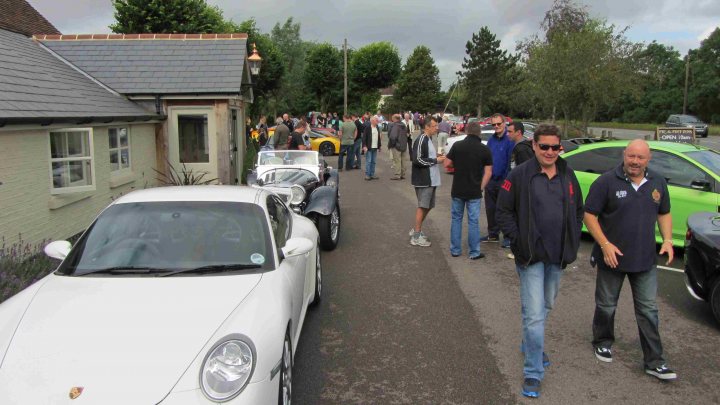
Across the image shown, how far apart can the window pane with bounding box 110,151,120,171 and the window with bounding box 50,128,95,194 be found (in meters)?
1.50

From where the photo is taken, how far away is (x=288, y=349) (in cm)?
351

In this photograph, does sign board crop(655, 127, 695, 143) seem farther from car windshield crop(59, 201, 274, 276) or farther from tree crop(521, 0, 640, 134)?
car windshield crop(59, 201, 274, 276)

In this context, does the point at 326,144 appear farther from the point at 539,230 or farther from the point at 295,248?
the point at 539,230

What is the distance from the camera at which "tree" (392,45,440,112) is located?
76.5 m

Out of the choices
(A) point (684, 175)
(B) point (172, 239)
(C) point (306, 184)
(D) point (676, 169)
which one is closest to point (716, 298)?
(A) point (684, 175)

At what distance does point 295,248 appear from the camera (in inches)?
160

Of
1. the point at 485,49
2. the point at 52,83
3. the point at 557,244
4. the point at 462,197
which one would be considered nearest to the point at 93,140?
the point at 52,83

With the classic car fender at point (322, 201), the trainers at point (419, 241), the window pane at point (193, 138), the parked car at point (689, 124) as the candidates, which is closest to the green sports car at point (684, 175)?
the trainers at point (419, 241)

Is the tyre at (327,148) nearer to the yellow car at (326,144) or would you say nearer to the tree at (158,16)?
the yellow car at (326,144)

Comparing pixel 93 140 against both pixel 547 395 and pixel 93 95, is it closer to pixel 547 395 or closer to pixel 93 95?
pixel 93 95

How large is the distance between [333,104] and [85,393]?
6101cm

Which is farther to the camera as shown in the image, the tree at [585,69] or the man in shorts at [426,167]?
the tree at [585,69]

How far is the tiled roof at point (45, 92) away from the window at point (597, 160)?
7740 mm

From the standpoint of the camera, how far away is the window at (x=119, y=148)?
1128 cm
